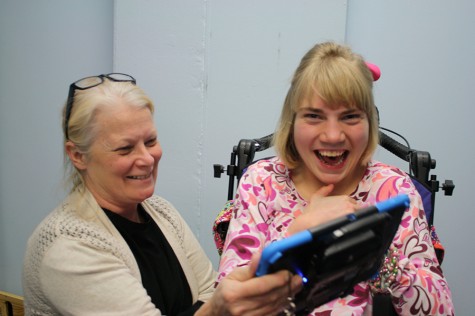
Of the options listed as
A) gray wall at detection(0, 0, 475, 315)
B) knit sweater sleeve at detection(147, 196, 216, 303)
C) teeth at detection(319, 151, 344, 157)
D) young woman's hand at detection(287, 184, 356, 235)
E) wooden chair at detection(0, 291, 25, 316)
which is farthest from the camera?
wooden chair at detection(0, 291, 25, 316)

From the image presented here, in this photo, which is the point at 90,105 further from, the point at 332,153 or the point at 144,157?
the point at 332,153

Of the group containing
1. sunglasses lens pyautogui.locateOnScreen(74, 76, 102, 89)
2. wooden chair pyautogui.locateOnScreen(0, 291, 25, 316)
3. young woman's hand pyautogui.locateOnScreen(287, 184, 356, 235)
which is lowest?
wooden chair pyautogui.locateOnScreen(0, 291, 25, 316)

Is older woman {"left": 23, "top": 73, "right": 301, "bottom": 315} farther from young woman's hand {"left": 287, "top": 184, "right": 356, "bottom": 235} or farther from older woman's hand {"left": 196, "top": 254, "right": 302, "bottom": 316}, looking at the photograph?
young woman's hand {"left": 287, "top": 184, "right": 356, "bottom": 235}

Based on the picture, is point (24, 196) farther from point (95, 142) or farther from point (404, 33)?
point (404, 33)

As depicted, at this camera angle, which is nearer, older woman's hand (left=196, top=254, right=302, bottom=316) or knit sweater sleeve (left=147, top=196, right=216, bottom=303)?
older woman's hand (left=196, top=254, right=302, bottom=316)

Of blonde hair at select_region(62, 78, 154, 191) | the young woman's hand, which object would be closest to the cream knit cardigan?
blonde hair at select_region(62, 78, 154, 191)

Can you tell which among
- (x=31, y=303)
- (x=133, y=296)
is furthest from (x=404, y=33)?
(x=31, y=303)

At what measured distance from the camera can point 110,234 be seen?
1.10m

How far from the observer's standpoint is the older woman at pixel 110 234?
3.21 ft

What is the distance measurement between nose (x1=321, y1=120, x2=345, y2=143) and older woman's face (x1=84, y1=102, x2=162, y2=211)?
1.52ft

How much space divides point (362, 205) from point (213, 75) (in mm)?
1190

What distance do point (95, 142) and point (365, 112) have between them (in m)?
0.67

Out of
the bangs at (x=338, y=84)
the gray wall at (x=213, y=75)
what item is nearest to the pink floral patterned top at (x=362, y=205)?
the bangs at (x=338, y=84)

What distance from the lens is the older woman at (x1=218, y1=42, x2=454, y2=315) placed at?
37.5 inches
